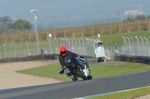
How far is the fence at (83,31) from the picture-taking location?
10438 centimetres

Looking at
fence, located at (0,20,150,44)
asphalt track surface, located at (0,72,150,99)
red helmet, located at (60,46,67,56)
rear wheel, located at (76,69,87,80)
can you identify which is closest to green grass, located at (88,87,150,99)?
asphalt track surface, located at (0,72,150,99)

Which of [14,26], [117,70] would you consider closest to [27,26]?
[14,26]

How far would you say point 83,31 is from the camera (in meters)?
108

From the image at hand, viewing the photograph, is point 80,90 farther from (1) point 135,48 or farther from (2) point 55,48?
(2) point 55,48

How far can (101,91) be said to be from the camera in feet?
49.9

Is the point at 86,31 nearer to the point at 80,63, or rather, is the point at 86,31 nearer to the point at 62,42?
the point at 62,42

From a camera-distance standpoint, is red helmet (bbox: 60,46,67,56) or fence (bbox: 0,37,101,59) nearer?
red helmet (bbox: 60,46,67,56)

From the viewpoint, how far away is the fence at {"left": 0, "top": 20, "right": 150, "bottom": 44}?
104375mm

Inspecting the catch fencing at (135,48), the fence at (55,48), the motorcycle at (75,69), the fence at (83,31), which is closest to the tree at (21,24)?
the fence at (83,31)

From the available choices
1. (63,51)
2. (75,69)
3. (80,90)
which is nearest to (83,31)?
(75,69)

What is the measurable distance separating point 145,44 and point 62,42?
27.9 meters

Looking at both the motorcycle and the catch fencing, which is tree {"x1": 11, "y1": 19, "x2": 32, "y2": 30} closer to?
the catch fencing

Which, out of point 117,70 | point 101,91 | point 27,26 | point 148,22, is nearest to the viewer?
point 101,91

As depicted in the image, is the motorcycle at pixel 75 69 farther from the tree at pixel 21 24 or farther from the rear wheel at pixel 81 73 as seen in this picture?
the tree at pixel 21 24
